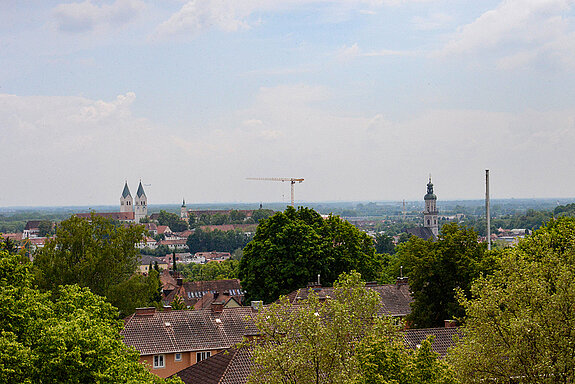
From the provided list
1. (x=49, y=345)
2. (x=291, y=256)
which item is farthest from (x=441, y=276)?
(x=49, y=345)

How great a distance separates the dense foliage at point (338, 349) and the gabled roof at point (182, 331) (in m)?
14.9

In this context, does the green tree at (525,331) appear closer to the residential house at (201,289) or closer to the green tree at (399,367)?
the green tree at (399,367)

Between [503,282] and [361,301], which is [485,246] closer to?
[503,282]

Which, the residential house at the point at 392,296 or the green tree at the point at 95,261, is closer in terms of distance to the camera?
the green tree at the point at 95,261

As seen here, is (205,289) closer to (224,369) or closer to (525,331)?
(224,369)

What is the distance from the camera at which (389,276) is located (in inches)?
3083

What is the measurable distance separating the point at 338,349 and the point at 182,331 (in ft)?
69.0

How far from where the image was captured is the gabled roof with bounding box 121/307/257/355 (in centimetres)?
3828

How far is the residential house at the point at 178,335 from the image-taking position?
38062mm

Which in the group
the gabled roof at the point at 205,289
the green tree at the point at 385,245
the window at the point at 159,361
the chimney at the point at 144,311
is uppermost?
the chimney at the point at 144,311

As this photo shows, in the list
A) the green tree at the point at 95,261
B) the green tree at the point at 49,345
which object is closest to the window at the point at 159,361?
the green tree at the point at 95,261

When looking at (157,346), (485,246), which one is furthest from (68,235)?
(485,246)

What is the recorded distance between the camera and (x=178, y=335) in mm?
39594

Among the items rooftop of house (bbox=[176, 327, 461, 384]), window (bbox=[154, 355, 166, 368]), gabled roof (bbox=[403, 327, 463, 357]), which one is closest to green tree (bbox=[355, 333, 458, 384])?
rooftop of house (bbox=[176, 327, 461, 384])
